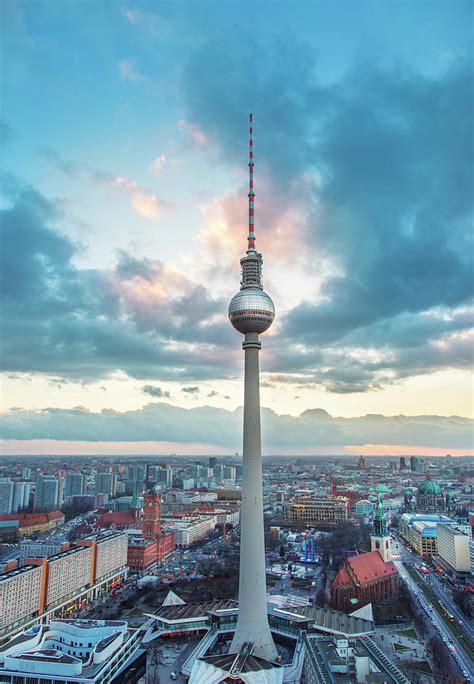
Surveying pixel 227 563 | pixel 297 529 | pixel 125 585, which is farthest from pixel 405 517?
pixel 125 585

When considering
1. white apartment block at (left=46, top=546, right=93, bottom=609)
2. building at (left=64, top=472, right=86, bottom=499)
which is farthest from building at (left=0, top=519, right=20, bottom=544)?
building at (left=64, top=472, right=86, bottom=499)

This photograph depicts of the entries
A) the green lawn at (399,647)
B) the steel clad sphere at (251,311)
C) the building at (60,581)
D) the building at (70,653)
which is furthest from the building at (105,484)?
the steel clad sphere at (251,311)

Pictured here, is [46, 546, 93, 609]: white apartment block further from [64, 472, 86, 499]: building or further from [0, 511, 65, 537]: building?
[64, 472, 86, 499]: building

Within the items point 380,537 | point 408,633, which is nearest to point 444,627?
point 408,633

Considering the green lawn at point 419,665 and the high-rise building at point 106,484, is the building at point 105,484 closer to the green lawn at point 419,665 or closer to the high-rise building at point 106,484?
the high-rise building at point 106,484

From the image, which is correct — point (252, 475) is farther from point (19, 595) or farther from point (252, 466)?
point (19, 595)

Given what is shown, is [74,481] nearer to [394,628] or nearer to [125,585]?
[125,585]
